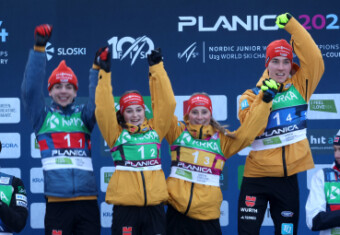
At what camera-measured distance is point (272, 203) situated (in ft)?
12.2

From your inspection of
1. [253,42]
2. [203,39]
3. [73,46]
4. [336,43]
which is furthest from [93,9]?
[336,43]

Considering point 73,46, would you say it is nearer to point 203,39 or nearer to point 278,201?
point 203,39

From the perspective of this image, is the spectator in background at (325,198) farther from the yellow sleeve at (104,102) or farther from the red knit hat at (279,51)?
the yellow sleeve at (104,102)

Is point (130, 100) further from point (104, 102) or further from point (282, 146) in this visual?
point (282, 146)

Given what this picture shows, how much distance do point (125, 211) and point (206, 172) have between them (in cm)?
57

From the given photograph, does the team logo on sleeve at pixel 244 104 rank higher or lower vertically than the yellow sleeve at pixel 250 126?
higher

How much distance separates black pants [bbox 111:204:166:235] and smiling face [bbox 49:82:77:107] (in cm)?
74

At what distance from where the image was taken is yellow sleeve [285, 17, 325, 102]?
12.1 feet

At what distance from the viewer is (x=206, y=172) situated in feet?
12.1

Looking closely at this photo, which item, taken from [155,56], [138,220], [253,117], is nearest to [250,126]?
[253,117]

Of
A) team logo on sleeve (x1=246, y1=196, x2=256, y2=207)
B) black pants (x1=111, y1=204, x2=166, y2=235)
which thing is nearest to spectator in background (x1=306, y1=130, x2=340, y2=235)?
team logo on sleeve (x1=246, y1=196, x2=256, y2=207)

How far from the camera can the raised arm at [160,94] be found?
3615 millimetres

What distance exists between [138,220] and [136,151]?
417 mm

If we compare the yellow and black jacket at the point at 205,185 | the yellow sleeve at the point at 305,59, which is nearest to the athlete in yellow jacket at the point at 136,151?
the yellow and black jacket at the point at 205,185
